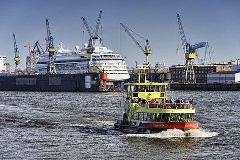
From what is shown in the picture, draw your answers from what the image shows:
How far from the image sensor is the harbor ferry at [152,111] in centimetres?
5044

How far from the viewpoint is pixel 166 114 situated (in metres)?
50.4

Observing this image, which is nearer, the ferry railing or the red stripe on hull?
the red stripe on hull

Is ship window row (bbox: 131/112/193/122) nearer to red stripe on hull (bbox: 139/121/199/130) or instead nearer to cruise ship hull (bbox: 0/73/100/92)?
red stripe on hull (bbox: 139/121/199/130)

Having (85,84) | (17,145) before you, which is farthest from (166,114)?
(85,84)

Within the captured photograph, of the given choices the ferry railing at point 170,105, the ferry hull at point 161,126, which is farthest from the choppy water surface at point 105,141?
the ferry railing at point 170,105

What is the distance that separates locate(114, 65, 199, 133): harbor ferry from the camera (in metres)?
50.4

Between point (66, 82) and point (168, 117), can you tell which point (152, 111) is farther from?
point (66, 82)

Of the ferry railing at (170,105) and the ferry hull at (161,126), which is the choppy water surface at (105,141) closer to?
the ferry hull at (161,126)

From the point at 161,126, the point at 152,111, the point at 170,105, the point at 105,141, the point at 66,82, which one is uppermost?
the point at 66,82

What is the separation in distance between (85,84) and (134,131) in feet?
407

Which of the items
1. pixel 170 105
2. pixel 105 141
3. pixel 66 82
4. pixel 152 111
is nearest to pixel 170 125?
pixel 170 105


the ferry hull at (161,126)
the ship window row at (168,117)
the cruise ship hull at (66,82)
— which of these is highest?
the cruise ship hull at (66,82)

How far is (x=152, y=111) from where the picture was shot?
5100 cm

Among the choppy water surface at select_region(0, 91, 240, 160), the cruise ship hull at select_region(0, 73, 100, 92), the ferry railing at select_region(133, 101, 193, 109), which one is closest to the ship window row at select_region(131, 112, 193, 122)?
the ferry railing at select_region(133, 101, 193, 109)
